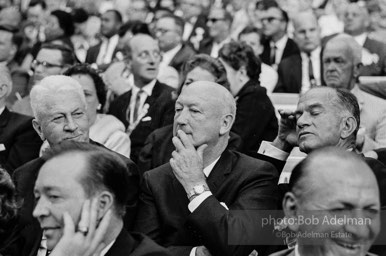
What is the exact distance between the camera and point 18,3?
1415cm

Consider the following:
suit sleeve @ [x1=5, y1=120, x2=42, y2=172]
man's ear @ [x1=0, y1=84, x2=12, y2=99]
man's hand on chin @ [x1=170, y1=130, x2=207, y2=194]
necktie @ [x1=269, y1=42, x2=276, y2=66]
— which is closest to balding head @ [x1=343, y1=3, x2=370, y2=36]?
necktie @ [x1=269, y1=42, x2=276, y2=66]

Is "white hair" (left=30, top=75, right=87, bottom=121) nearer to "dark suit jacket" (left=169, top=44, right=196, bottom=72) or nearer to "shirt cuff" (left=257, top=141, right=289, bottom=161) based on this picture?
"shirt cuff" (left=257, top=141, right=289, bottom=161)

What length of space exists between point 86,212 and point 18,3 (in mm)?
11678

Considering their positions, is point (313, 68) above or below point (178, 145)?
below

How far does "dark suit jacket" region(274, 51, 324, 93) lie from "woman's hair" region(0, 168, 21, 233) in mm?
4632

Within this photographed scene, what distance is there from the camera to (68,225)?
300 centimetres

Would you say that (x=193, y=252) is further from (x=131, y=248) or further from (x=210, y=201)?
(x=131, y=248)

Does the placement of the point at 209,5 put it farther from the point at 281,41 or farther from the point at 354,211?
the point at 354,211

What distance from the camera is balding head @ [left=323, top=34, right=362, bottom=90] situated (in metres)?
6.18

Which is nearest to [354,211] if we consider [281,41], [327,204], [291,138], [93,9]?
[327,204]

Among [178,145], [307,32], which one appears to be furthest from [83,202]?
[307,32]

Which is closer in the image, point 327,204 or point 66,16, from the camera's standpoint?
point 327,204

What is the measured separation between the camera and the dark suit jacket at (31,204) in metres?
4.11

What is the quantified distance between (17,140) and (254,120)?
168cm
